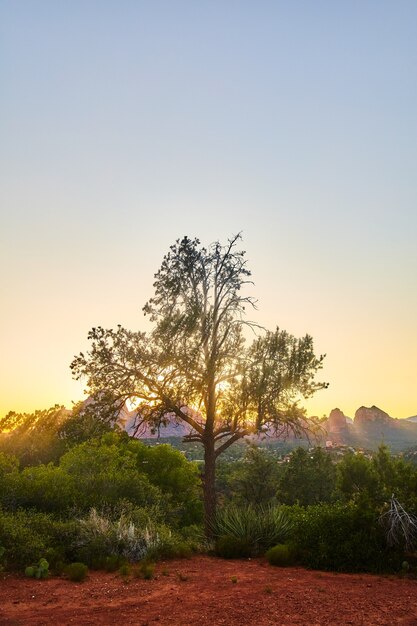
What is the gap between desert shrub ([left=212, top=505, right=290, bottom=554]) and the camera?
1234 centimetres

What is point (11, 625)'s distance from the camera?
21.4 feet

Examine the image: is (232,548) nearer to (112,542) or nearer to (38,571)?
(112,542)

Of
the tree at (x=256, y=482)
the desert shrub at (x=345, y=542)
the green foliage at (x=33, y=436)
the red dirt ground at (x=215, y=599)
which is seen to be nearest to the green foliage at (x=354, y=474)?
the tree at (x=256, y=482)

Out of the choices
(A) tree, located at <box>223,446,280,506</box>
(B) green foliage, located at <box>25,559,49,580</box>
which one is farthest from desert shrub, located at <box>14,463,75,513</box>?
(A) tree, located at <box>223,446,280,506</box>

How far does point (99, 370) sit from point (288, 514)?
8223 mm

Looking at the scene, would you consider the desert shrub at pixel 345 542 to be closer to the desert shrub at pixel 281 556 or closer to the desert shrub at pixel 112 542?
the desert shrub at pixel 281 556

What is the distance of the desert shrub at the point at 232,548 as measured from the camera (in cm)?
1187

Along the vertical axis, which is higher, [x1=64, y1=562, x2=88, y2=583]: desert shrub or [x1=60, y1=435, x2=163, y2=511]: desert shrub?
[x1=60, y1=435, x2=163, y2=511]: desert shrub

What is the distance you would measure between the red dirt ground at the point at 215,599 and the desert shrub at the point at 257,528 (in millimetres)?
2273

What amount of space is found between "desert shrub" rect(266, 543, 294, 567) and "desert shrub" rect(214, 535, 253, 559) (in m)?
1.05

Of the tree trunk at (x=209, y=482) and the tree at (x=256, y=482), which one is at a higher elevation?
the tree trunk at (x=209, y=482)

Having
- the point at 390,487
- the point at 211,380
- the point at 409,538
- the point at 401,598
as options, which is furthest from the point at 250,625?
the point at 211,380

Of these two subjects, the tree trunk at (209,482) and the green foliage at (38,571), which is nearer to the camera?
the green foliage at (38,571)

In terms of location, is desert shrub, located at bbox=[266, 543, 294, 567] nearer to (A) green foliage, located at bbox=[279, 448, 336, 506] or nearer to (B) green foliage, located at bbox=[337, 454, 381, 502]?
(B) green foliage, located at bbox=[337, 454, 381, 502]
